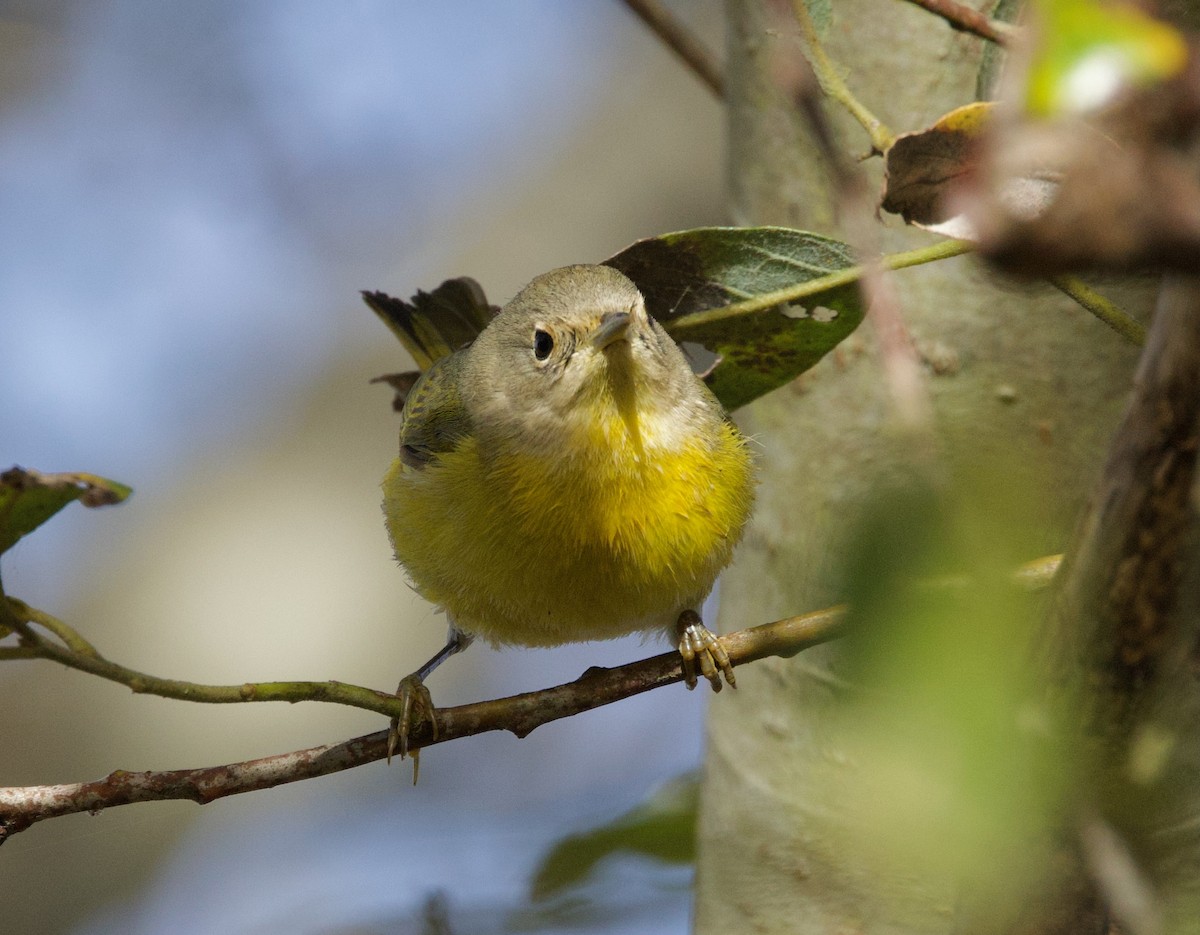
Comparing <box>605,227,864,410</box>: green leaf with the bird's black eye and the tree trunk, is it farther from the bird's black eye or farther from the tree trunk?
the bird's black eye

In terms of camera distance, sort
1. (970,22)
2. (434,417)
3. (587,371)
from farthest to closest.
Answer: (434,417)
(587,371)
(970,22)

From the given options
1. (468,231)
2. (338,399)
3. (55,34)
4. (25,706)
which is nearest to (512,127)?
(468,231)

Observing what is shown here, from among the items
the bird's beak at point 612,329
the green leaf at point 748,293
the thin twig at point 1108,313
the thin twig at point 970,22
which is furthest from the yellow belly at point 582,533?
the thin twig at point 970,22

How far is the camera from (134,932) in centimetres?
542

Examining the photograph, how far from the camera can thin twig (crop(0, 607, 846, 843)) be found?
169 cm

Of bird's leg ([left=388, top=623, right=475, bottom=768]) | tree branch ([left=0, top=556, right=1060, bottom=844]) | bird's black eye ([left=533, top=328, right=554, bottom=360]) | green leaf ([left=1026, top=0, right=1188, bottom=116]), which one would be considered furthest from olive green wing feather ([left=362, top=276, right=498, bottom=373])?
green leaf ([left=1026, top=0, right=1188, bottom=116])

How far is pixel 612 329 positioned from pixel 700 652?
0.71 m

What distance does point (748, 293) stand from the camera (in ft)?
7.44

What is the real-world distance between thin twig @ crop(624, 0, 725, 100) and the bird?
2.46ft

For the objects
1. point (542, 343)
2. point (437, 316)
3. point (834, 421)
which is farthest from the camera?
point (437, 316)

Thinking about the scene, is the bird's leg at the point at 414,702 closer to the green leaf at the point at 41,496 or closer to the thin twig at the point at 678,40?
the green leaf at the point at 41,496

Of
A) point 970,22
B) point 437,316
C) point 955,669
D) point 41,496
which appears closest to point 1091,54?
point 955,669

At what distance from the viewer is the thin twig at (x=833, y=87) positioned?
186 centimetres

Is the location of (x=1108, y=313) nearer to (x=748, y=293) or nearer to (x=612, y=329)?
(x=748, y=293)
